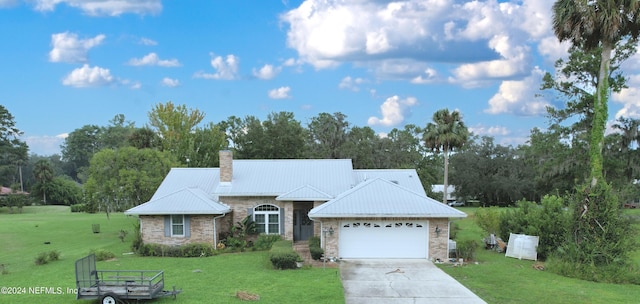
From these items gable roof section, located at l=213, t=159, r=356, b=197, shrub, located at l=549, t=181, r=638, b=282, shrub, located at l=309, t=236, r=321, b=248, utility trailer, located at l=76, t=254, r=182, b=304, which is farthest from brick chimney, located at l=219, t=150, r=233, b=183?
shrub, located at l=549, t=181, r=638, b=282

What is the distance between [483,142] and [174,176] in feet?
162

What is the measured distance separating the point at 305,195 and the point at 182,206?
632cm

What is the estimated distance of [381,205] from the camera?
21844mm

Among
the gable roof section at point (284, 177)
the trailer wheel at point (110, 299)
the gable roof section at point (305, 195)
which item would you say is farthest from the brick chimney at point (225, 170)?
the trailer wheel at point (110, 299)

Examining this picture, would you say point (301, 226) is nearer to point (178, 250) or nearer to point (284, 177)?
point (284, 177)

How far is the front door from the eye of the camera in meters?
26.1

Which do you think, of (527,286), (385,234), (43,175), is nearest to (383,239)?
(385,234)

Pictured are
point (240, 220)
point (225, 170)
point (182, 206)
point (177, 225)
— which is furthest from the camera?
point (225, 170)

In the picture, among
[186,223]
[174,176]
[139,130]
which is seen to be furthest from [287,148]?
[186,223]

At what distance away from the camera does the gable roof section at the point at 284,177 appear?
26.6m

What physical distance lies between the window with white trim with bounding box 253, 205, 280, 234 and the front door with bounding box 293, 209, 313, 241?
98 centimetres

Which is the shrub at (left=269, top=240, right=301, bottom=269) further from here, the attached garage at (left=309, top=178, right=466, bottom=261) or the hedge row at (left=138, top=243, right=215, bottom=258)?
the hedge row at (left=138, top=243, right=215, bottom=258)

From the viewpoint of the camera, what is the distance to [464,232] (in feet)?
106

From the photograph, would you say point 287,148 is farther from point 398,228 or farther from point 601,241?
point 601,241
